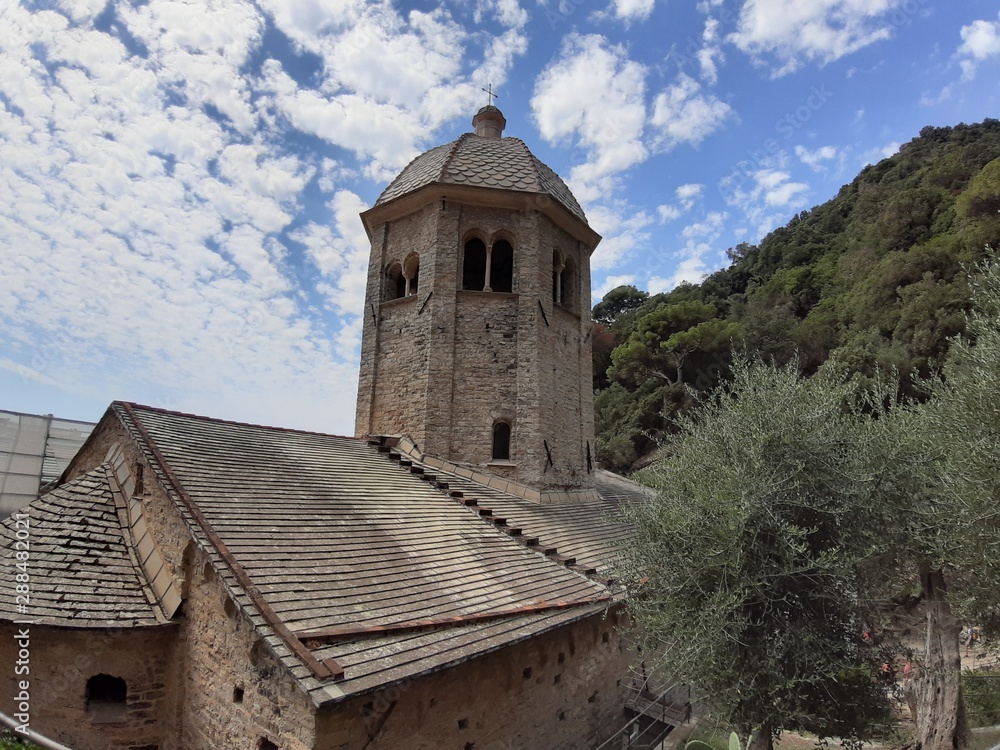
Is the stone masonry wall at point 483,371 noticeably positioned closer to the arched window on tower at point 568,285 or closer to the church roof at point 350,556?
the church roof at point 350,556

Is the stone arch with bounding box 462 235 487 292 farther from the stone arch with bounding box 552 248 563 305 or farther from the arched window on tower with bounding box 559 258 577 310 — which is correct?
the arched window on tower with bounding box 559 258 577 310

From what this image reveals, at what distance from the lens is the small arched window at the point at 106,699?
5789 millimetres

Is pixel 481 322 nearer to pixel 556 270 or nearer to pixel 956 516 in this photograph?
Answer: pixel 556 270

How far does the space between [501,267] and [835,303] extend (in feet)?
96.4

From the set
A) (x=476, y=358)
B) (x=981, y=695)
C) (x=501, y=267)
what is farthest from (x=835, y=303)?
(x=476, y=358)

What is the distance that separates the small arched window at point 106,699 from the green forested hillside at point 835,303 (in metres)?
18.3

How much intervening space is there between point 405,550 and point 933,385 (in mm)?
9603

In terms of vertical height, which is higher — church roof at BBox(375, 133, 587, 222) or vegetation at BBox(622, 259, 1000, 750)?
church roof at BBox(375, 133, 587, 222)

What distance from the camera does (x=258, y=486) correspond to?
7.46 meters

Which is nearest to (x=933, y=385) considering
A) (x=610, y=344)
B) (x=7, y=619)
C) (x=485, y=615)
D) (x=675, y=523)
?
(x=675, y=523)

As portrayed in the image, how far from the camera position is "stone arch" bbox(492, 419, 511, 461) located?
40.7ft

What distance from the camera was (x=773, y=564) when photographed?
680 centimetres

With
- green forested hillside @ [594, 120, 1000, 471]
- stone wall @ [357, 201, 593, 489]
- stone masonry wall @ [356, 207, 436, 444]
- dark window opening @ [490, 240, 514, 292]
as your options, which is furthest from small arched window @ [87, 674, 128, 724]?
green forested hillside @ [594, 120, 1000, 471]

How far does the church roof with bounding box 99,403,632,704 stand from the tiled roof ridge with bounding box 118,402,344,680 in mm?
14
